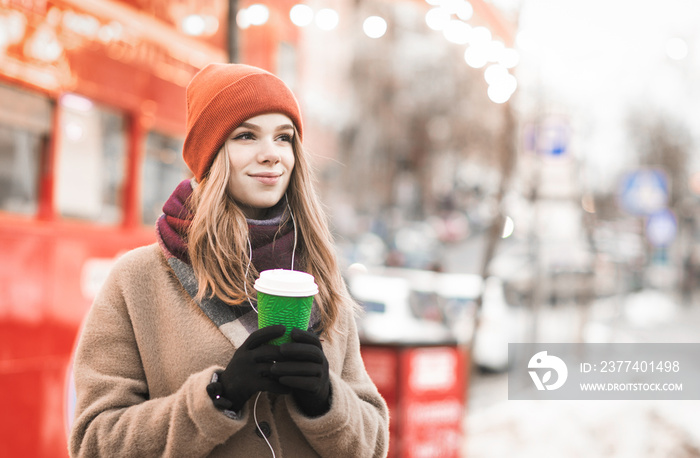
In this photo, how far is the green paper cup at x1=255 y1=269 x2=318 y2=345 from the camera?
148 cm

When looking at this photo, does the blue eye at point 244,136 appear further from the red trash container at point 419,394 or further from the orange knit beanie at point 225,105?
the red trash container at point 419,394

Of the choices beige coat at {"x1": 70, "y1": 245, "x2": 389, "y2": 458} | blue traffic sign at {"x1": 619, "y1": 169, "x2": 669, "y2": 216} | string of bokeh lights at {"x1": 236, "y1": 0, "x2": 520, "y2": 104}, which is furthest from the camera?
blue traffic sign at {"x1": 619, "y1": 169, "x2": 669, "y2": 216}

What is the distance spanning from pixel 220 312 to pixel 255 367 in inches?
11.6

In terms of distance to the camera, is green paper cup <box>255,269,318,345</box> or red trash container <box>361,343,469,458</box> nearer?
green paper cup <box>255,269,318,345</box>

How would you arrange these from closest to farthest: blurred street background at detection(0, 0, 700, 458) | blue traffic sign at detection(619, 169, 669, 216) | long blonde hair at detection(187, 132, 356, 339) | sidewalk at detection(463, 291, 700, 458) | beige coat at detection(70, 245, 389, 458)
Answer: beige coat at detection(70, 245, 389, 458) < long blonde hair at detection(187, 132, 356, 339) < blurred street background at detection(0, 0, 700, 458) < sidewalk at detection(463, 291, 700, 458) < blue traffic sign at detection(619, 169, 669, 216)

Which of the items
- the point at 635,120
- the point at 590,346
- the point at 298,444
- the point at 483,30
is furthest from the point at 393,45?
the point at 298,444

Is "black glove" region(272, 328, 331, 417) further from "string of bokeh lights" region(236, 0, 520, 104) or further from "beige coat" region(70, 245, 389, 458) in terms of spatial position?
"string of bokeh lights" region(236, 0, 520, 104)

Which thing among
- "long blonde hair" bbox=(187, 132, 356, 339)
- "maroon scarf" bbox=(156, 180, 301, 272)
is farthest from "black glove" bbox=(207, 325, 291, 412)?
"maroon scarf" bbox=(156, 180, 301, 272)

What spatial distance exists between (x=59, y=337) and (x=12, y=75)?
60.7 inches

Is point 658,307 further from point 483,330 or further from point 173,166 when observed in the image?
point 173,166

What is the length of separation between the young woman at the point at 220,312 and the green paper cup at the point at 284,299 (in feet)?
0.21

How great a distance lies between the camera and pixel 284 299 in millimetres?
1489

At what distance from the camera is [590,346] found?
13.3 metres

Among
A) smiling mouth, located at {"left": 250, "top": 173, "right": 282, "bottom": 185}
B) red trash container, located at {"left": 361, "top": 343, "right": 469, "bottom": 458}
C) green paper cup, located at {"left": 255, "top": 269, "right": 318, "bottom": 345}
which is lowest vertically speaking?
red trash container, located at {"left": 361, "top": 343, "right": 469, "bottom": 458}
